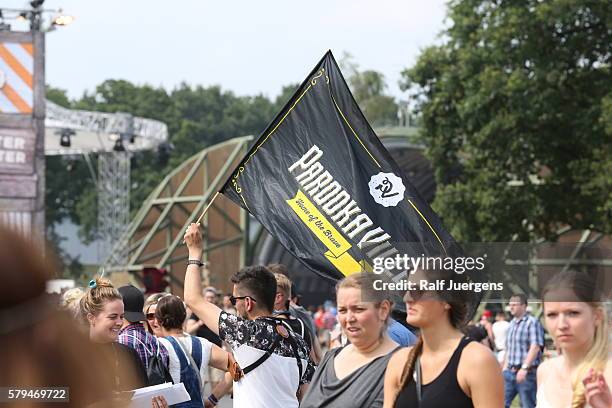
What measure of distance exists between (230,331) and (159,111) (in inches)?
3741

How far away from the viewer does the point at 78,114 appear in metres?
60.3

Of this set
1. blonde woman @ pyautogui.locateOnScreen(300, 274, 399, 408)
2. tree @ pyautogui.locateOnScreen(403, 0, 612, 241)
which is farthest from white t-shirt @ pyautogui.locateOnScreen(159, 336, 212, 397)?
tree @ pyautogui.locateOnScreen(403, 0, 612, 241)

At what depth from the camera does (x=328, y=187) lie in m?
8.66

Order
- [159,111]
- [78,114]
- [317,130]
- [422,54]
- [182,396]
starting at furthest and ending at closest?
[159,111]
[78,114]
[422,54]
[317,130]
[182,396]

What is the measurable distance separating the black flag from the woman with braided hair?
2774 mm

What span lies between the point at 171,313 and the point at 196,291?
902mm

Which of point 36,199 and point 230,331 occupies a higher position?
point 36,199

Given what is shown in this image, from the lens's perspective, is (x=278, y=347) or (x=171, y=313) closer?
(x=278, y=347)

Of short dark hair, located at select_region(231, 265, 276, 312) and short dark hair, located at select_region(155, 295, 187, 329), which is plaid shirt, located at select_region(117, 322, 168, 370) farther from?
short dark hair, located at select_region(231, 265, 276, 312)

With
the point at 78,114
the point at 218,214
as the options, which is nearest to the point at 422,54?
the point at 218,214

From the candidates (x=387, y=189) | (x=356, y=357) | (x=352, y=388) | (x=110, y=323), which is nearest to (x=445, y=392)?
(x=352, y=388)

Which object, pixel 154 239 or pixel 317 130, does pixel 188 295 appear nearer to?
pixel 317 130

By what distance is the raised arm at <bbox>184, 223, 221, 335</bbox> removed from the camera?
6.90 meters

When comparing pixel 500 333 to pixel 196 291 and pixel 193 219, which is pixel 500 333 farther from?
pixel 193 219
